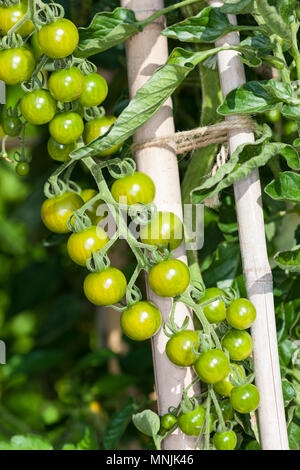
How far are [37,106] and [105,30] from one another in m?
0.12

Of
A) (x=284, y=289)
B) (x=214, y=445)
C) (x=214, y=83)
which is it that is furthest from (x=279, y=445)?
(x=214, y=83)

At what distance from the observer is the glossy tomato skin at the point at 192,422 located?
67 centimetres

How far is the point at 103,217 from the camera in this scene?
2.38ft

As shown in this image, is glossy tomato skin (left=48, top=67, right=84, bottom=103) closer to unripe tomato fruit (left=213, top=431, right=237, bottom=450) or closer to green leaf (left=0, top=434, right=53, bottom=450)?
unripe tomato fruit (left=213, top=431, right=237, bottom=450)

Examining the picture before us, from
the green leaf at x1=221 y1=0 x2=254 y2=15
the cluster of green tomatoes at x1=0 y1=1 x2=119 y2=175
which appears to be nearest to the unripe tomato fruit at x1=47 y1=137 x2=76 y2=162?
the cluster of green tomatoes at x1=0 y1=1 x2=119 y2=175

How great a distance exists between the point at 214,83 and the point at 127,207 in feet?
0.80

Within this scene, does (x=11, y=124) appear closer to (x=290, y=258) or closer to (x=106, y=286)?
(x=106, y=286)

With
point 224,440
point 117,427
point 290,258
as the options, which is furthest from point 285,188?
point 117,427

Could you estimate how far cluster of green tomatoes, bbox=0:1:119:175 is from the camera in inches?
25.1

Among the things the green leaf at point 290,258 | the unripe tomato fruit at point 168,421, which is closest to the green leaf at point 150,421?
the unripe tomato fruit at point 168,421

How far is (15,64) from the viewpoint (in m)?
0.66

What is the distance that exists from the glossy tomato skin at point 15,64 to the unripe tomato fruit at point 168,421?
411mm

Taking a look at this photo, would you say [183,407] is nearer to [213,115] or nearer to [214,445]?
[214,445]

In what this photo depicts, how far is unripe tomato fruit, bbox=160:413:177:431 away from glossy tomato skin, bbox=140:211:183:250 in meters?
0.19
